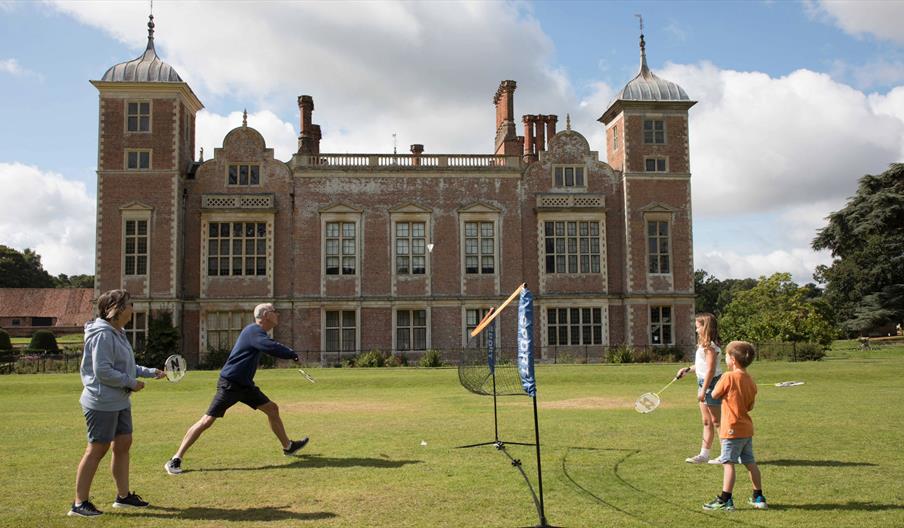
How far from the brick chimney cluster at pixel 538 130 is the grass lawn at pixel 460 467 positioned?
2642cm

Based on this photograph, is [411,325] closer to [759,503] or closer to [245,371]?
[245,371]

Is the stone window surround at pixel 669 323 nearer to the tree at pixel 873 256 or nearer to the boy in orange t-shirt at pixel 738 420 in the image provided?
the tree at pixel 873 256

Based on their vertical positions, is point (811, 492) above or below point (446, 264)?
below

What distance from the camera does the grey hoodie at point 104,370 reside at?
7.57 m

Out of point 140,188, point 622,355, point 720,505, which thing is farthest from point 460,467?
point 140,188

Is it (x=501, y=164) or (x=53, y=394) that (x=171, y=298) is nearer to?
(x=53, y=394)

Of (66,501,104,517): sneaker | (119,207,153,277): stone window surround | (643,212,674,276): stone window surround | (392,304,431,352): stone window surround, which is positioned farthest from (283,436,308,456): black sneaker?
(643,212,674,276): stone window surround

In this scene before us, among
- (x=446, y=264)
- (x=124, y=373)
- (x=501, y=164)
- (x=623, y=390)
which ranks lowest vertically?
(x=623, y=390)

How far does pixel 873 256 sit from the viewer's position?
201ft

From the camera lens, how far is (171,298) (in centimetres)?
3794

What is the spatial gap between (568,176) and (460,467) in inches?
1280

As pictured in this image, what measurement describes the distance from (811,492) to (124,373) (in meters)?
7.07

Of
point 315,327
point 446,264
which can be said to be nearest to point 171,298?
point 315,327

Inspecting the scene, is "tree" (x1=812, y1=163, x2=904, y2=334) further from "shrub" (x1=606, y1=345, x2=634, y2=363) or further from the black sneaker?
the black sneaker
